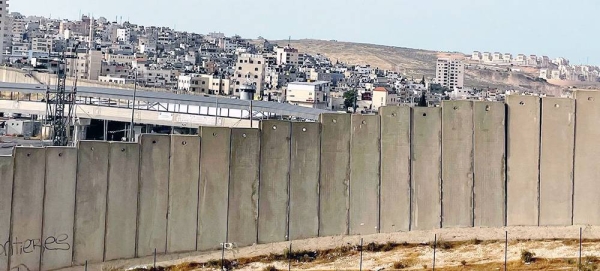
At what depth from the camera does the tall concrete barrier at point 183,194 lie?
2705 cm

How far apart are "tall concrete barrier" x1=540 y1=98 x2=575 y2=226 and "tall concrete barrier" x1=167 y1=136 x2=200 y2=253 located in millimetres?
9293

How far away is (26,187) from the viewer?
25438mm

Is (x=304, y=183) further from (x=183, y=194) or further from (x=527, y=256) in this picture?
(x=527, y=256)

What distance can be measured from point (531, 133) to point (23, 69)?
97572mm

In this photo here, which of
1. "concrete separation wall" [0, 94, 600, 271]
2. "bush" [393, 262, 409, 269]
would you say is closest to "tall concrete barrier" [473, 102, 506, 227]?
"concrete separation wall" [0, 94, 600, 271]

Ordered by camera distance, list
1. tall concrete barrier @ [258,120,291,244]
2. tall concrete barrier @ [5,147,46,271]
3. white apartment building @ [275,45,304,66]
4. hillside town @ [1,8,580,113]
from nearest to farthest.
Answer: tall concrete barrier @ [5,147,46,271] → tall concrete barrier @ [258,120,291,244] → hillside town @ [1,8,580,113] → white apartment building @ [275,45,304,66]

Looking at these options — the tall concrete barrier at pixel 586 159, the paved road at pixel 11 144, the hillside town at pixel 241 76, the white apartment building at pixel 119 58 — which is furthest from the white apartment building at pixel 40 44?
the tall concrete barrier at pixel 586 159

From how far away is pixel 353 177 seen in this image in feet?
92.1

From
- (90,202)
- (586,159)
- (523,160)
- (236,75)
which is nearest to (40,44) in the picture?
(236,75)

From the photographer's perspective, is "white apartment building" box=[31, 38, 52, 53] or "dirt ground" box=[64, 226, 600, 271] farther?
"white apartment building" box=[31, 38, 52, 53]

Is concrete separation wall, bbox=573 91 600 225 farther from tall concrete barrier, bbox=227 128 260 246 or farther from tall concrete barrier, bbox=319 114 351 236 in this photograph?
tall concrete barrier, bbox=227 128 260 246

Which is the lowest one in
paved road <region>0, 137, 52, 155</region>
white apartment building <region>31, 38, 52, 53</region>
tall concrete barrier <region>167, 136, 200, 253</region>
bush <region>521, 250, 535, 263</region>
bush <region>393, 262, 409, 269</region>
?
bush <region>393, 262, 409, 269</region>

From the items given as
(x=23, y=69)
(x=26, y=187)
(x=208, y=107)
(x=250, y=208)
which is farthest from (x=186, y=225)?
(x=23, y=69)

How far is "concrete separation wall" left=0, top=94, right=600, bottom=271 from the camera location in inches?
1056
